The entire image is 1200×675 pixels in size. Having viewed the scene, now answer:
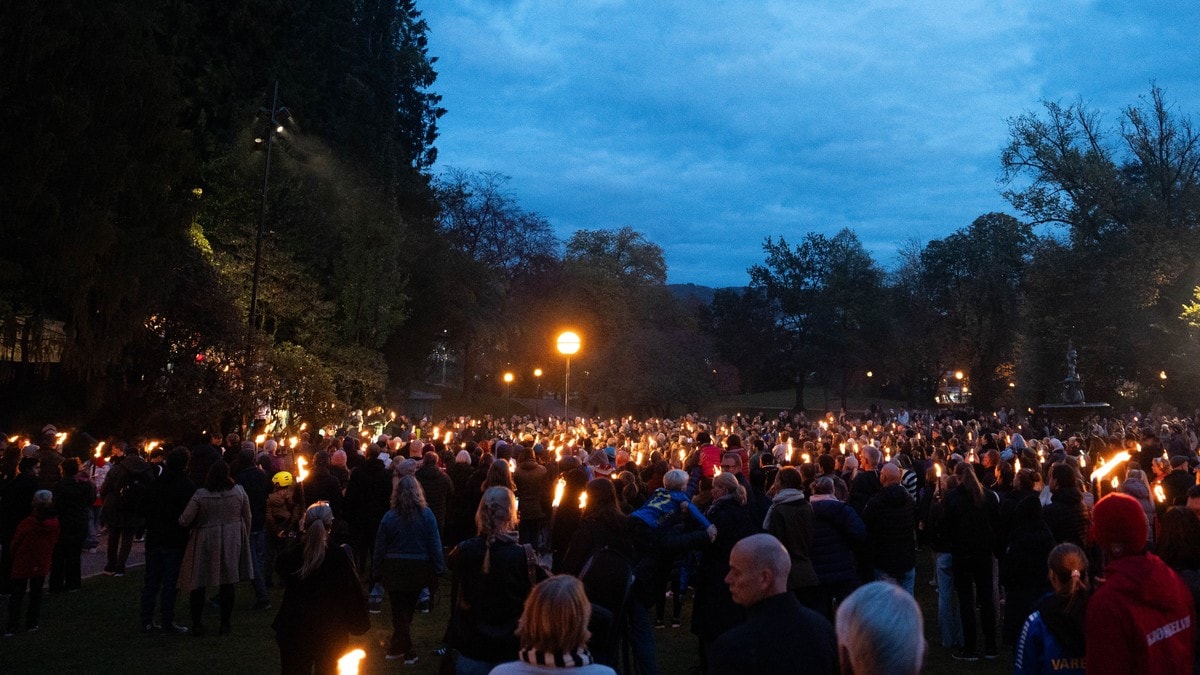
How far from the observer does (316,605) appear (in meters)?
5.80

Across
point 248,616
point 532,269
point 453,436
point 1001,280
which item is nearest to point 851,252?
point 1001,280

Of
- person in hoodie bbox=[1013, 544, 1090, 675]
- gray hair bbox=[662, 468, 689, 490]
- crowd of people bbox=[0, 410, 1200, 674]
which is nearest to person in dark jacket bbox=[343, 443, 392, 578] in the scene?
crowd of people bbox=[0, 410, 1200, 674]

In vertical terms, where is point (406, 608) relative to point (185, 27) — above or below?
below

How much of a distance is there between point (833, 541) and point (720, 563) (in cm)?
107

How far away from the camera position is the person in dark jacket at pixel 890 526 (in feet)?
27.8

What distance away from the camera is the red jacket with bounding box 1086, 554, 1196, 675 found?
3.75m

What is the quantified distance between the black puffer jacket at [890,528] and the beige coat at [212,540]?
19.8 feet

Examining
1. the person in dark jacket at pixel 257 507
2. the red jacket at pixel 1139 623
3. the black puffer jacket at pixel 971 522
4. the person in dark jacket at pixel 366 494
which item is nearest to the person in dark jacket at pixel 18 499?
the person in dark jacket at pixel 257 507

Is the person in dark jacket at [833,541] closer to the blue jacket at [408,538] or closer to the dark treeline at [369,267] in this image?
the blue jacket at [408,538]

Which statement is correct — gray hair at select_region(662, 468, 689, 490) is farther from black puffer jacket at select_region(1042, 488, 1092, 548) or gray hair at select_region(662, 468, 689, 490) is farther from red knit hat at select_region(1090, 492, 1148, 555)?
red knit hat at select_region(1090, 492, 1148, 555)

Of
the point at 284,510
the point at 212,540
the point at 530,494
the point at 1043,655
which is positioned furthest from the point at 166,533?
the point at 1043,655

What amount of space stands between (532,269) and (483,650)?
5466 cm

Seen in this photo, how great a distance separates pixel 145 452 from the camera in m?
19.2

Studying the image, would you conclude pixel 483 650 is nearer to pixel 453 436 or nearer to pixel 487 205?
pixel 453 436
